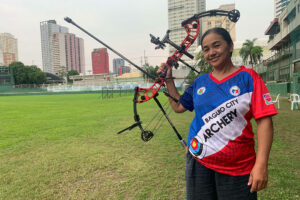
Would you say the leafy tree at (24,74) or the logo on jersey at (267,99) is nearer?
the logo on jersey at (267,99)

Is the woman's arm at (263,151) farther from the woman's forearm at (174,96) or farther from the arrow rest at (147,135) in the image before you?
the arrow rest at (147,135)

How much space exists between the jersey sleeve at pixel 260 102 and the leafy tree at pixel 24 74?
96140 mm

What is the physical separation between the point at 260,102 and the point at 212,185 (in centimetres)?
80

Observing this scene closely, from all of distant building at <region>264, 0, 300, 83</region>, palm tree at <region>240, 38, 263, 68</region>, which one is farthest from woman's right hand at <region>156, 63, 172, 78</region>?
palm tree at <region>240, 38, 263, 68</region>

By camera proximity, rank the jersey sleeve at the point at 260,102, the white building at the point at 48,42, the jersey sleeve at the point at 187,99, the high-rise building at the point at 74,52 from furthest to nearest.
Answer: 1. the high-rise building at the point at 74,52
2. the white building at the point at 48,42
3. the jersey sleeve at the point at 187,99
4. the jersey sleeve at the point at 260,102

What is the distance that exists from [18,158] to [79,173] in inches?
87.7

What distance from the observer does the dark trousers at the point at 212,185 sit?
1627 millimetres

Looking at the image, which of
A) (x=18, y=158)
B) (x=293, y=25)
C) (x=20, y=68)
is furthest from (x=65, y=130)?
(x=20, y=68)

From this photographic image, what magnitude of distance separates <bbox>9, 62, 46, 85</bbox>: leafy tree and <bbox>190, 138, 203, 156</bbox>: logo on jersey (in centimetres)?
A: 9571

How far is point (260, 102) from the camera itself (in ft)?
5.01

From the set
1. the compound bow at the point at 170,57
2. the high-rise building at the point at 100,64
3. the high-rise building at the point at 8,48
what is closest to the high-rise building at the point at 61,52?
the high-rise building at the point at 100,64

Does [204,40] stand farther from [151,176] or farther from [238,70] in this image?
[151,176]

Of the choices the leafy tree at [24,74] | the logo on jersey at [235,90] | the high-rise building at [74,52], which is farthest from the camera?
the high-rise building at [74,52]

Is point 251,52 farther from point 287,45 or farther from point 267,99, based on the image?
point 267,99
